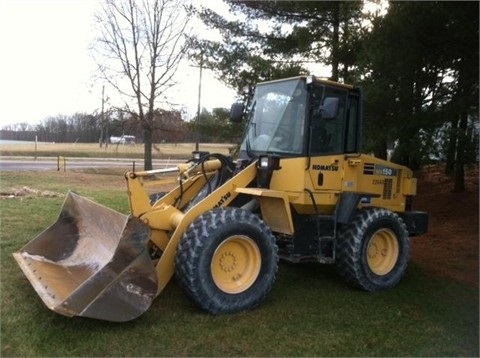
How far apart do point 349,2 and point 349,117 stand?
595 cm

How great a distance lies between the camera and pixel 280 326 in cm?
478

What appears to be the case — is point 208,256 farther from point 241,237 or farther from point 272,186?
point 272,186

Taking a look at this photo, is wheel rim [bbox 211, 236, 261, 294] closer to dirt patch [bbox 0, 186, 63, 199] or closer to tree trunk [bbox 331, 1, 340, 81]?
tree trunk [bbox 331, 1, 340, 81]

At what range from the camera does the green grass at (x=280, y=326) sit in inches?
166

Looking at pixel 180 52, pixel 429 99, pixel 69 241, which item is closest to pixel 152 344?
pixel 69 241

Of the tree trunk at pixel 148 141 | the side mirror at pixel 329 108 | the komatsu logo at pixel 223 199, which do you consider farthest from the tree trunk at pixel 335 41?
the tree trunk at pixel 148 141

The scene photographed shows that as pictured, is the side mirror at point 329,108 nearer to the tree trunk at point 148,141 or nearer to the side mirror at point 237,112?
the side mirror at point 237,112

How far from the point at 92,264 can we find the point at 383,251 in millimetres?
3488

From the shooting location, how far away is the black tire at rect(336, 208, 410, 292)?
5.91 m

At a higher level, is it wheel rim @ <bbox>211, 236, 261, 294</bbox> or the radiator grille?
the radiator grille

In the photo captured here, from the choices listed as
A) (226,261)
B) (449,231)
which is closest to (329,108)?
(226,261)

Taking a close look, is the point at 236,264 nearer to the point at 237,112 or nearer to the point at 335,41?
the point at 237,112

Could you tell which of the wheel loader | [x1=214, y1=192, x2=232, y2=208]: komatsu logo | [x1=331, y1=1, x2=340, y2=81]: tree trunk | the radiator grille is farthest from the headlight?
[x1=331, y1=1, x2=340, y2=81]: tree trunk

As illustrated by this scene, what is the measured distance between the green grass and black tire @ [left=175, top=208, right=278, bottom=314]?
185mm
